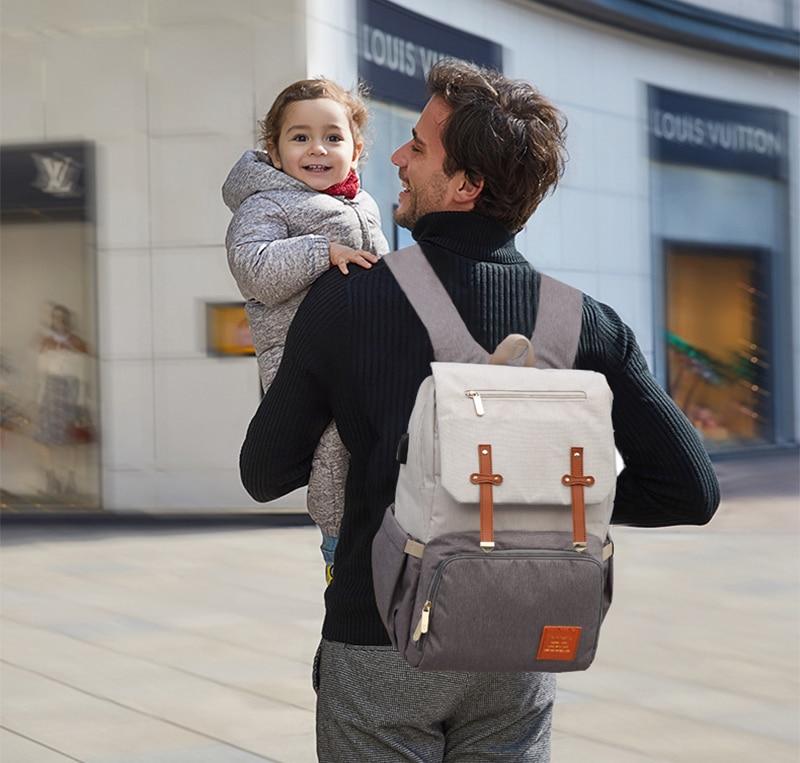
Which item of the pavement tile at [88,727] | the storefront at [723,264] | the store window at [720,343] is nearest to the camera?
the pavement tile at [88,727]

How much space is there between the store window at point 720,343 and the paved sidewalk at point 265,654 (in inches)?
259

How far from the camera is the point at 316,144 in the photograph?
2912 millimetres

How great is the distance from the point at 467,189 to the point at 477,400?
0.38 meters

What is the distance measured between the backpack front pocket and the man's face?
1.79 ft

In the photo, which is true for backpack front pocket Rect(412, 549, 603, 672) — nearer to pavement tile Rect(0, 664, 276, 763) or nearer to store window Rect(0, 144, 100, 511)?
pavement tile Rect(0, 664, 276, 763)

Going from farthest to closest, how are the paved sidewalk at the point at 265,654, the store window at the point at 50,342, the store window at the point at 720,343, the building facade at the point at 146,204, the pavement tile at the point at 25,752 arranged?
1. the store window at the point at 720,343
2. the store window at the point at 50,342
3. the building facade at the point at 146,204
4. the paved sidewalk at the point at 265,654
5. the pavement tile at the point at 25,752

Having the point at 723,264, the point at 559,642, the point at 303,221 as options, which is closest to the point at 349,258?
the point at 303,221

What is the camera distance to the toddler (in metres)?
2.53

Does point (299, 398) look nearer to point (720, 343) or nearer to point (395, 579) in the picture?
point (395, 579)

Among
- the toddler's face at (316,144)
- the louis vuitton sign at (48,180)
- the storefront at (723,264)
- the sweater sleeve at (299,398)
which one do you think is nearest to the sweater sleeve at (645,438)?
the sweater sleeve at (299,398)

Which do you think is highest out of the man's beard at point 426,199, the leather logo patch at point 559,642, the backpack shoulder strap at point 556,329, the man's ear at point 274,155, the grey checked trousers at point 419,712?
the man's ear at point 274,155

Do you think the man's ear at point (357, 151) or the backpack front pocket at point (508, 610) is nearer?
the backpack front pocket at point (508, 610)

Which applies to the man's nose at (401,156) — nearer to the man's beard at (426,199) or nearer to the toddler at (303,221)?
the man's beard at (426,199)

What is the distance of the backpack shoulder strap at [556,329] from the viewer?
7.39ft
